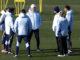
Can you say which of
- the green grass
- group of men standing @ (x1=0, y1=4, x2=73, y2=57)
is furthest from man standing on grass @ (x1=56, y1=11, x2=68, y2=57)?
the green grass

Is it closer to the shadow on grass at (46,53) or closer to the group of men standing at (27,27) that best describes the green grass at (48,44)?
the shadow on grass at (46,53)

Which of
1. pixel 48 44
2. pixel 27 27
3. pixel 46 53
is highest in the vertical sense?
pixel 27 27

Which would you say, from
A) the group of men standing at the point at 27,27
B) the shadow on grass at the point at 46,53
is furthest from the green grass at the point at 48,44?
the group of men standing at the point at 27,27

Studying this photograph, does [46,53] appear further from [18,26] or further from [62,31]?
[18,26]

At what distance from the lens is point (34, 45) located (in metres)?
16.5

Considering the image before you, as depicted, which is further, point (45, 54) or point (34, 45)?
point (34, 45)

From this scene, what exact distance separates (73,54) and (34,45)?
97.2 inches

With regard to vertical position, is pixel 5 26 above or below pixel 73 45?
above

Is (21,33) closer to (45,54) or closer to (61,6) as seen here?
(45,54)

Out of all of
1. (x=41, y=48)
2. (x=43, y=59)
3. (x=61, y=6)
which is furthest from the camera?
(x=61, y=6)

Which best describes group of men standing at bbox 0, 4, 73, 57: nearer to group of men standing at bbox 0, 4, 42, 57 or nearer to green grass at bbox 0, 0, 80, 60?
group of men standing at bbox 0, 4, 42, 57

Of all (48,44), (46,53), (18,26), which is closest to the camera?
(18,26)

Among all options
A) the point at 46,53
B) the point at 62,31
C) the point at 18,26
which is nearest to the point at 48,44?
the point at 46,53

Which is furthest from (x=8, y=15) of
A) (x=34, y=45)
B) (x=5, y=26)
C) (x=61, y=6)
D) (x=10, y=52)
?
(x=61, y=6)
